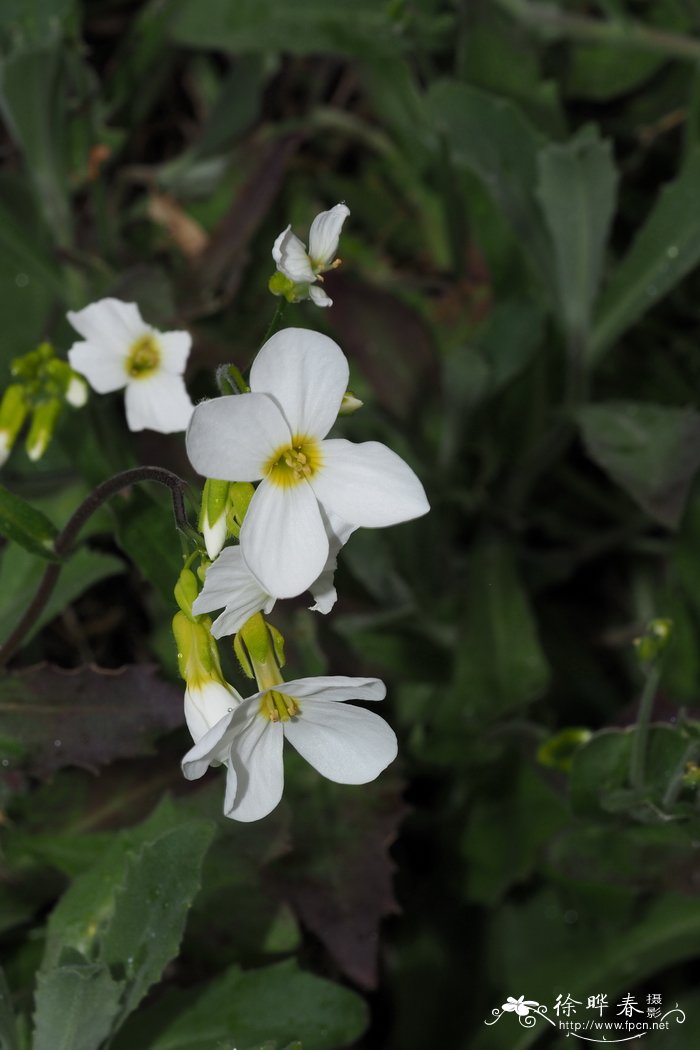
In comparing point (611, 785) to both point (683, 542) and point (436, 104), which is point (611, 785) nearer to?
point (683, 542)

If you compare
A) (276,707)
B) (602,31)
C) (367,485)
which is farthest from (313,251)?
(602,31)

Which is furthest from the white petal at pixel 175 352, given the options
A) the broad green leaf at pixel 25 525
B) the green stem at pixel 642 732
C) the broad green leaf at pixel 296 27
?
the broad green leaf at pixel 296 27

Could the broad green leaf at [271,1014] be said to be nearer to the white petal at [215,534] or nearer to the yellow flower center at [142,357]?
the white petal at [215,534]

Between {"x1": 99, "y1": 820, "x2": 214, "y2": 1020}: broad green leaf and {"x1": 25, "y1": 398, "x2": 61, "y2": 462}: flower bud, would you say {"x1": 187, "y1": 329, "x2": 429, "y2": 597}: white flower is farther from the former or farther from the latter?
{"x1": 25, "y1": 398, "x2": 61, "y2": 462}: flower bud

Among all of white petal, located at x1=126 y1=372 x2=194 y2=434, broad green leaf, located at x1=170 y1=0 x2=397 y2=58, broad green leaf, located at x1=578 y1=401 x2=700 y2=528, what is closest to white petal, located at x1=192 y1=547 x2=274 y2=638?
white petal, located at x1=126 y1=372 x2=194 y2=434

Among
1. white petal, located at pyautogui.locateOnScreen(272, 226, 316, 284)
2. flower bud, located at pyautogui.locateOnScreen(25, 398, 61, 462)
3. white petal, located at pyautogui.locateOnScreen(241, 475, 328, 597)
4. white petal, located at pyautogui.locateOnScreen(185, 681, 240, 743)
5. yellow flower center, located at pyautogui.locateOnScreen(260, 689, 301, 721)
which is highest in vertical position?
white petal, located at pyautogui.locateOnScreen(272, 226, 316, 284)

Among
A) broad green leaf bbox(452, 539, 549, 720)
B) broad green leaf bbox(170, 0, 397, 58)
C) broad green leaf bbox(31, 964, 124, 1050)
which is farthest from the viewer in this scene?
broad green leaf bbox(170, 0, 397, 58)
